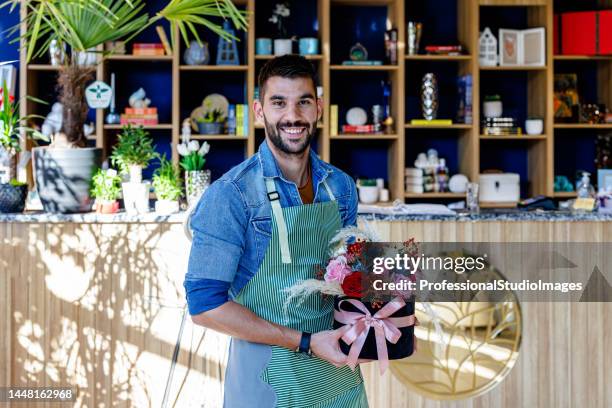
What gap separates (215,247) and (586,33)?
4485mm

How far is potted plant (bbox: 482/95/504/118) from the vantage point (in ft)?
17.9

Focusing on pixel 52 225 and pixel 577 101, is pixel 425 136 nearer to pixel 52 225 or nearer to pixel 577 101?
pixel 577 101

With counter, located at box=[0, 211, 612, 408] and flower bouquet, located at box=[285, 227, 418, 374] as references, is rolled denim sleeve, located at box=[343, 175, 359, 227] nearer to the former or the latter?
flower bouquet, located at box=[285, 227, 418, 374]

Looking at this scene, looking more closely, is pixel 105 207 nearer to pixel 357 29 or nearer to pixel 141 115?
pixel 141 115

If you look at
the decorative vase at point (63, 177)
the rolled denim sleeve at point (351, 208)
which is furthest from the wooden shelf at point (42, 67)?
the rolled denim sleeve at point (351, 208)

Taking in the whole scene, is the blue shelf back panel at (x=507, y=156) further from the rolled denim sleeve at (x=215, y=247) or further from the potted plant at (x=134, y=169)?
the rolled denim sleeve at (x=215, y=247)

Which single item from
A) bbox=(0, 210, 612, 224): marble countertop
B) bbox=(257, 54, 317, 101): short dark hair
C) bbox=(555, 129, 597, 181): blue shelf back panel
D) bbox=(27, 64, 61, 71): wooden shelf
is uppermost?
bbox=(27, 64, 61, 71): wooden shelf

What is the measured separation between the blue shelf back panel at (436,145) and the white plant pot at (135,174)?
8.90 ft

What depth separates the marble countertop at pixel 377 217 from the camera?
3.17m

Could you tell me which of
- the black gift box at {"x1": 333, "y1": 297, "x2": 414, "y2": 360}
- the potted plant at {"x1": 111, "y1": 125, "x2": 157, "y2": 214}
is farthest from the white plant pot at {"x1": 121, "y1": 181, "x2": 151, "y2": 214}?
the black gift box at {"x1": 333, "y1": 297, "x2": 414, "y2": 360}

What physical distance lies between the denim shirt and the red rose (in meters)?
0.21

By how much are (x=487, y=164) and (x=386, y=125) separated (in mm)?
906

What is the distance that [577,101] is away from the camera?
5.59 metres

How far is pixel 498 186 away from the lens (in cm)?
540
